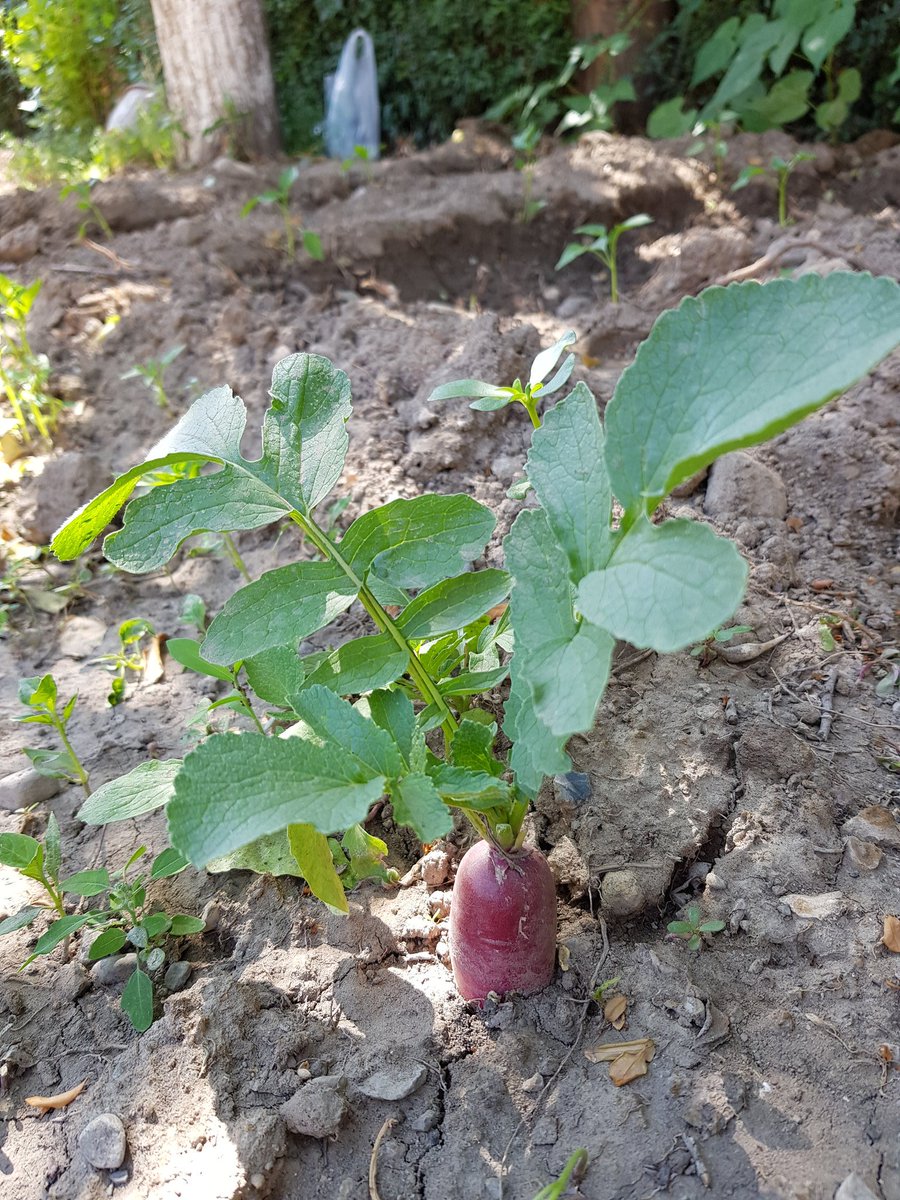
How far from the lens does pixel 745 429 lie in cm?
88

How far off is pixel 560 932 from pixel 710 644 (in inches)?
27.1

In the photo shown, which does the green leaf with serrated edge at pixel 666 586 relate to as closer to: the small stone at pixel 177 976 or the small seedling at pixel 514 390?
the small seedling at pixel 514 390

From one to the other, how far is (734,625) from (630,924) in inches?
27.6

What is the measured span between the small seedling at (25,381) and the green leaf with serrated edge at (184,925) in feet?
6.93

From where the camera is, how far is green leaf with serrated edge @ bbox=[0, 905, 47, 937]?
4.88ft

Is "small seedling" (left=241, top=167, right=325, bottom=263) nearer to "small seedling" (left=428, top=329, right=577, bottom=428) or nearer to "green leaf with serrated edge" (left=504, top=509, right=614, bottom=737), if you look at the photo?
"small seedling" (left=428, top=329, right=577, bottom=428)

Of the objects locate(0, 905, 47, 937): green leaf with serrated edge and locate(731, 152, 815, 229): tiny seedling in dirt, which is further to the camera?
locate(731, 152, 815, 229): tiny seedling in dirt

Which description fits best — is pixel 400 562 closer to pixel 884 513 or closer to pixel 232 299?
pixel 884 513

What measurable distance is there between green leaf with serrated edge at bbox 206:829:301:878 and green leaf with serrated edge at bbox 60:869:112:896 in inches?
7.5

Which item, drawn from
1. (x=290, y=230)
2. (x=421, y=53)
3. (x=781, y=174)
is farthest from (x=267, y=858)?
(x=421, y=53)

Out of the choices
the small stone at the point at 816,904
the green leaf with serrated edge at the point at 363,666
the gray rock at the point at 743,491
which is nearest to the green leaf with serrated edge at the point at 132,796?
the green leaf with serrated edge at the point at 363,666

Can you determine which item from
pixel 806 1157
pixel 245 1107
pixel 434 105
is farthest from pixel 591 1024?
pixel 434 105

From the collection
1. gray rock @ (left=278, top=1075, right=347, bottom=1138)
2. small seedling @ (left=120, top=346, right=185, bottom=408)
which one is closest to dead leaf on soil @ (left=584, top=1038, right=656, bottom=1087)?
gray rock @ (left=278, top=1075, right=347, bottom=1138)

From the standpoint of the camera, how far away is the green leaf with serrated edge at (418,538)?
4.29 feet
